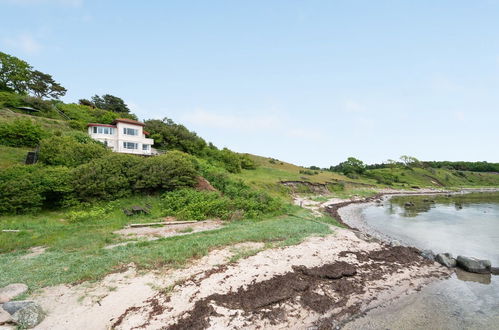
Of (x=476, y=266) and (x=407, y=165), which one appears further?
(x=407, y=165)

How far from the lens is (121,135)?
3709 cm

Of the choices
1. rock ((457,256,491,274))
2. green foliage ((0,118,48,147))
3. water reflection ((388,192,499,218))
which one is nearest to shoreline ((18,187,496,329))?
rock ((457,256,491,274))

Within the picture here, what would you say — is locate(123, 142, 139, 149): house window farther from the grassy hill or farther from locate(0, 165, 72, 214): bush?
locate(0, 165, 72, 214): bush

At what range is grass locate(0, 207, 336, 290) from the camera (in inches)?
366

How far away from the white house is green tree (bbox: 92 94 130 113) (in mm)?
34577

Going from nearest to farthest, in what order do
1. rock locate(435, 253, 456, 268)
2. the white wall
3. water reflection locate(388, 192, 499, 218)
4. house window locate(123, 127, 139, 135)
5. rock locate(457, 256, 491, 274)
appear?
1. rock locate(457, 256, 491, 274)
2. rock locate(435, 253, 456, 268)
3. the white wall
4. water reflection locate(388, 192, 499, 218)
5. house window locate(123, 127, 139, 135)

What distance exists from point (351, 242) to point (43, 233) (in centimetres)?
2124

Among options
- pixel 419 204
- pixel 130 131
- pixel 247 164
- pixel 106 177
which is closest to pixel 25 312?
pixel 106 177

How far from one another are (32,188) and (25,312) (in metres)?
16.4

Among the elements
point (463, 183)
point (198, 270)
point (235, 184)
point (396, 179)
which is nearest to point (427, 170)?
point (463, 183)

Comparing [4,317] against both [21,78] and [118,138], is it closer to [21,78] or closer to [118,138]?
[118,138]

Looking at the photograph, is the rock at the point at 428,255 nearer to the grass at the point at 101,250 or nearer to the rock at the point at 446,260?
the rock at the point at 446,260

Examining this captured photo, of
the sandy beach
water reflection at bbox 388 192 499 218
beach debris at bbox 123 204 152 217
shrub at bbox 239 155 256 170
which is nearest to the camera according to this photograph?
the sandy beach

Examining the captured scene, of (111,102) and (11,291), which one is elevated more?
(111,102)
